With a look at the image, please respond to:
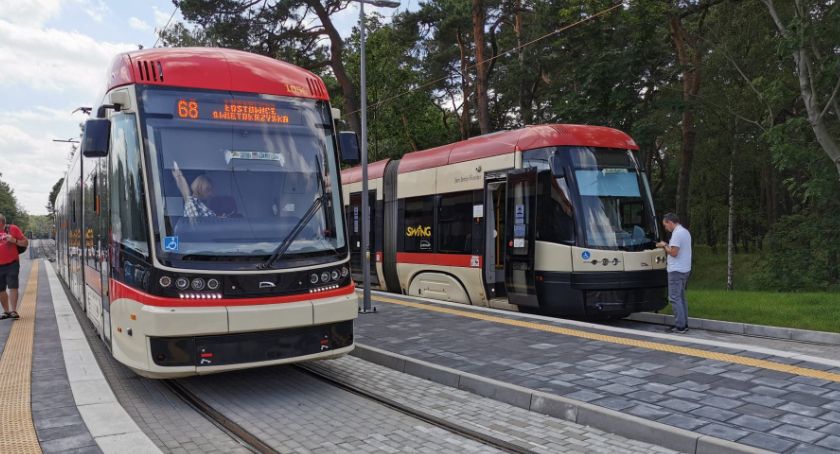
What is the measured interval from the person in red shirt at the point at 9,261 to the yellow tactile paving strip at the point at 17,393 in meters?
0.64

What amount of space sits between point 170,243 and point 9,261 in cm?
687

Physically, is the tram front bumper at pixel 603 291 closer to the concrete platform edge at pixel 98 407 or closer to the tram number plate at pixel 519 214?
the tram number plate at pixel 519 214

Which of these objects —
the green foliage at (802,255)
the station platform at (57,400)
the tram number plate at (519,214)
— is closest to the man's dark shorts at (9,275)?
the station platform at (57,400)

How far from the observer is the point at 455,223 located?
1229cm

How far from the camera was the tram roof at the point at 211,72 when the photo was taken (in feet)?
20.1

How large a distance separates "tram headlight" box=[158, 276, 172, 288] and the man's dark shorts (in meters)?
6.96

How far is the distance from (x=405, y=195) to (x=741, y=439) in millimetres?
10280

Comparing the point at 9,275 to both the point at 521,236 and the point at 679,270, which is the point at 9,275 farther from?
the point at 679,270

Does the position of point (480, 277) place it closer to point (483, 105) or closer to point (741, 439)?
point (741, 439)

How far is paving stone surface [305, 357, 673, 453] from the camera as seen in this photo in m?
4.71

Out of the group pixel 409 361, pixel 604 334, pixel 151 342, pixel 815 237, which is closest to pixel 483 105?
pixel 815 237

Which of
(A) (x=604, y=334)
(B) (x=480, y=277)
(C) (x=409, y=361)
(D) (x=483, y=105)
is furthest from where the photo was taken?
(D) (x=483, y=105)

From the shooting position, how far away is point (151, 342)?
17.8 feet

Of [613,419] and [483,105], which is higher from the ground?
[483,105]
